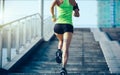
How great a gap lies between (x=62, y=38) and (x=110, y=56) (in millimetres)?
3161

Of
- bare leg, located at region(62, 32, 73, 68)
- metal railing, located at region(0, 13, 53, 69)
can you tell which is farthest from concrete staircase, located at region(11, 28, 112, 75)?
bare leg, located at region(62, 32, 73, 68)

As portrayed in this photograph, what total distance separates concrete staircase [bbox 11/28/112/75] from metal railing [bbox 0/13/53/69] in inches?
13.4

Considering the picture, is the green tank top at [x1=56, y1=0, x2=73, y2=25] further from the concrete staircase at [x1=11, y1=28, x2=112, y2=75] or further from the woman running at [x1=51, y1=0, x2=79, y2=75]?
the concrete staircase at [x1=11, y1=28, x2=112, y2=75]

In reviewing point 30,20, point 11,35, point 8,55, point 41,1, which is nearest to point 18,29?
point 11,35

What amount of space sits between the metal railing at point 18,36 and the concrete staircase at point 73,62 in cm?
34

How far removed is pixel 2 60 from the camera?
9.37 m

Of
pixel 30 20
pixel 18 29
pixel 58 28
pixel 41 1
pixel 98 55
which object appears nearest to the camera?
pixel 58 28

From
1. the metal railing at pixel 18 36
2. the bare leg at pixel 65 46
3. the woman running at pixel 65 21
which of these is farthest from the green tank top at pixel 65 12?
the metal railing at pixel 18 36

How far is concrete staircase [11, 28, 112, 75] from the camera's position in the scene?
9761 millimetres

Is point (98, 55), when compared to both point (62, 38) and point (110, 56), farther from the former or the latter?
point (62, 38)

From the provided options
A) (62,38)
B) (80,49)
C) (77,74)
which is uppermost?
(62,38)

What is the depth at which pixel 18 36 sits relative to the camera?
36.3 feet

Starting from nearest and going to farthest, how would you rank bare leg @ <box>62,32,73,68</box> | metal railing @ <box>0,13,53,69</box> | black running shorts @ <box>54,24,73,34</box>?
bare leg @ <box>62,32,73,68</box> < black running shorts @ <box>54,24,73,34</box> < metal railing @ <box>0,13,53,69</box>

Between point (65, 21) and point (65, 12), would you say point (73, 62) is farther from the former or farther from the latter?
point (65, 12)
